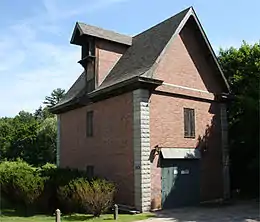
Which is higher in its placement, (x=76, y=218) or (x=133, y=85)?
(x=133, y=85)

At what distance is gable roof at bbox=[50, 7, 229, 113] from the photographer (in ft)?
65.7

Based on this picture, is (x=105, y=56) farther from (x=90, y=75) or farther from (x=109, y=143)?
(x=109, y=143)

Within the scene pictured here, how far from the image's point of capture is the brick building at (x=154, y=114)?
19.3 m

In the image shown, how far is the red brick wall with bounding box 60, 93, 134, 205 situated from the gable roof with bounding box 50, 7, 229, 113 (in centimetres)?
112

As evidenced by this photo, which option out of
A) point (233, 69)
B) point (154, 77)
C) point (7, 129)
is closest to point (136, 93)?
point (154, 77)

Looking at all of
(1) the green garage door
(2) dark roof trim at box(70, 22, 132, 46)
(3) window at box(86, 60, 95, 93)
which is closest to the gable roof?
(3) window at box(86, 60, 95, 93)

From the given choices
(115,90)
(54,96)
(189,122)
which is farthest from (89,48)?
(54,96)

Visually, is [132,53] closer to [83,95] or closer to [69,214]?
[83,95]

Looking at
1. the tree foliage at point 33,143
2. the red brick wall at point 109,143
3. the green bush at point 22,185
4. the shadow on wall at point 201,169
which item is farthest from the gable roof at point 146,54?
the tree foliage at point 33,143

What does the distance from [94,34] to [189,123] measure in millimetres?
8111

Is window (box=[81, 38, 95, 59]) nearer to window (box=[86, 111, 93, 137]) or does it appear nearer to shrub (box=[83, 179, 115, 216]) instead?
window (box=[86, 111, 93, 137])

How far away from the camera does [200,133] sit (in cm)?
2225

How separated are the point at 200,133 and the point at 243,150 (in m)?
3.74

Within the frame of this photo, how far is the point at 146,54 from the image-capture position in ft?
71.8
